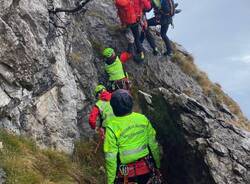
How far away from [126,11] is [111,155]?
8983 mm

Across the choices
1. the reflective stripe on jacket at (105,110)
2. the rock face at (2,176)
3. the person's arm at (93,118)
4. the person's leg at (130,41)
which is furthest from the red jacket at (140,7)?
the rock face at (2,176)

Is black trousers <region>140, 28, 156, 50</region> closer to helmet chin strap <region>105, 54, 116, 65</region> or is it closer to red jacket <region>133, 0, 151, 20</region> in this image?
red jacket <region>133, 0, 151, 20</region>

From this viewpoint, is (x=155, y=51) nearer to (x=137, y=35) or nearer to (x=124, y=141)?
(x=137, y=35)

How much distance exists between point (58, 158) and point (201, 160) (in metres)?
4.00

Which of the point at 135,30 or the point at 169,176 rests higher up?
the point at 135,30

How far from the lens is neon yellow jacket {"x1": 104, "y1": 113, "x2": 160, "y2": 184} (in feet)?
34.4

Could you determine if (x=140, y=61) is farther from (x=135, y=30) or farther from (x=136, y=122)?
(x=136, y=122)

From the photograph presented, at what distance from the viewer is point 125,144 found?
1066 centimetres

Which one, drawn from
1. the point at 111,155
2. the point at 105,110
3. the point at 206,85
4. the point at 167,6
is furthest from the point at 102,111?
the point at 206,85

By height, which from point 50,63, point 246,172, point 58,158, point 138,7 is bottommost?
point 246,172

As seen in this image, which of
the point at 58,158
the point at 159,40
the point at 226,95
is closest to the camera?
the point at 58,158

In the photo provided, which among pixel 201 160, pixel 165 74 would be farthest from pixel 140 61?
pixel 201 160

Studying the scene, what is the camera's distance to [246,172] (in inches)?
436

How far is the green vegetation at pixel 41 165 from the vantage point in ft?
35.6
